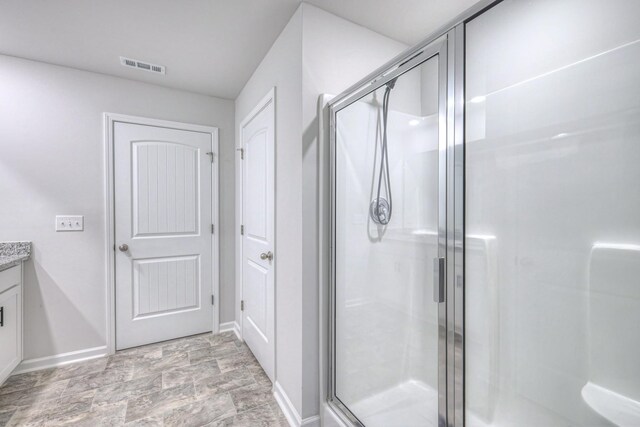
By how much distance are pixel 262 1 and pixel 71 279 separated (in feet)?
8.31

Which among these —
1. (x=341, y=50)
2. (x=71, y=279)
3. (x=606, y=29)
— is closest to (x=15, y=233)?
(x=71, y=279)

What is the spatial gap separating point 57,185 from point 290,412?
245 centimetres

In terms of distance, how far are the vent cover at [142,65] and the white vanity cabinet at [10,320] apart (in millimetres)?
1687

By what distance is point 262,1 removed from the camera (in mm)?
1625

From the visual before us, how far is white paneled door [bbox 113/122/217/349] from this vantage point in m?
2.54

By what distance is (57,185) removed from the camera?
2311 mm

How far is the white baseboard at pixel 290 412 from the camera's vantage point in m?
1.63

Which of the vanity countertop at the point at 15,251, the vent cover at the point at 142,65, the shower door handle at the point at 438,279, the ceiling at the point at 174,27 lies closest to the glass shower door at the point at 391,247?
the shower door handle at the point at 438,279

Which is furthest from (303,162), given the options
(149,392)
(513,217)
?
(149,392)

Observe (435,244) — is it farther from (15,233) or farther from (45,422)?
(15,233)

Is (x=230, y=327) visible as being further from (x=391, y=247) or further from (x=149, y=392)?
(x=391, y=247)

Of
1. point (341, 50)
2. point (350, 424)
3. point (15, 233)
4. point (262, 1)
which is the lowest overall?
point (350, 424)

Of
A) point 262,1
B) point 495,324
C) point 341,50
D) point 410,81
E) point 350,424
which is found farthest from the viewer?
point 341,50

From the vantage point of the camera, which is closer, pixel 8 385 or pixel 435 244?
pixel 435 244
